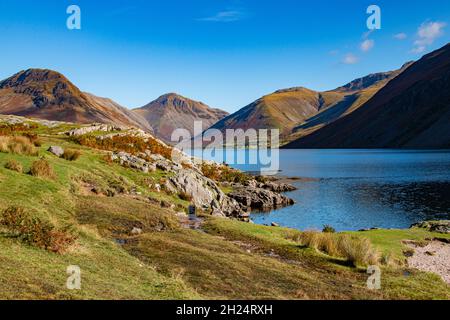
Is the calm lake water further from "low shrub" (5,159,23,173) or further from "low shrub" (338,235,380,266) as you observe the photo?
"low shrub" (5,159,23,173)

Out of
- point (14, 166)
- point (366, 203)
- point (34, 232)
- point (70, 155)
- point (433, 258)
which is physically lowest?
point (366, 203)

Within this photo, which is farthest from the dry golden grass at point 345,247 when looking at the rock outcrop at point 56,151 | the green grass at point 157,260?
the rock outcrop at point 56,151

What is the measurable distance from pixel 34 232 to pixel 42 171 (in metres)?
12.6

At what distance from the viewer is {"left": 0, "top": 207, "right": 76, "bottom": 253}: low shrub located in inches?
656

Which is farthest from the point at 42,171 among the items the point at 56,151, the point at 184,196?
the point at 184,196

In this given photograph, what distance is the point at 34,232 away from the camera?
56.2 feet

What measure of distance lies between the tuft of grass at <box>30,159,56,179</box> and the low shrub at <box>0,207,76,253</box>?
9.85m

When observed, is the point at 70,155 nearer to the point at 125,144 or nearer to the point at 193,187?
the point at 193,187

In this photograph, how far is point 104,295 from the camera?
1227 cm

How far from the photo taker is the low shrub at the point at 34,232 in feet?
54.7
